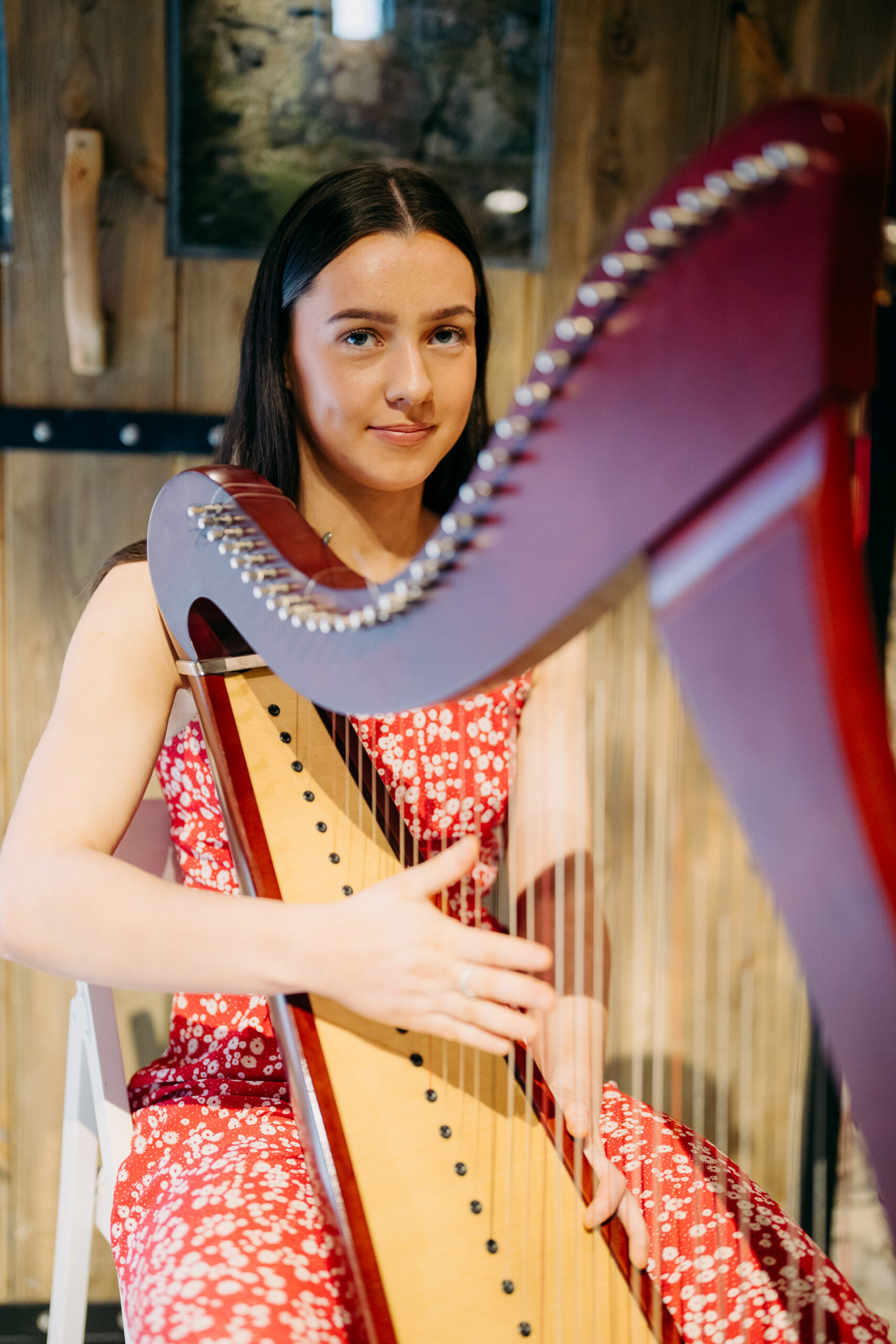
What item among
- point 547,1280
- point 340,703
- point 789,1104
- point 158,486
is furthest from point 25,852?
point 789,1104

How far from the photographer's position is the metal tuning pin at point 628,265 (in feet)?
1.29

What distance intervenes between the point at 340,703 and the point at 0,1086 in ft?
4.49

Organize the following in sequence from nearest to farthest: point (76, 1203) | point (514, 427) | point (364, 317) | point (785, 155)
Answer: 1. point (785, 155)
2. point (514, 427)
3. point (364, 317)
4. point (76, 1203)

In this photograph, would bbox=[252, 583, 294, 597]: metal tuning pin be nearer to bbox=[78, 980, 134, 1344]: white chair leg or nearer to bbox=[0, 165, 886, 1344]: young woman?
bbox=[0, 165, 886, 1344]: young woman

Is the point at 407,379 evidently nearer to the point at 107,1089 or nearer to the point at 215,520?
the point at 215,520

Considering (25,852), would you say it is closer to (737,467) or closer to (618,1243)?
(618,1243)

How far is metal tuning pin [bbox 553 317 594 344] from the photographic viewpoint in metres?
0.42

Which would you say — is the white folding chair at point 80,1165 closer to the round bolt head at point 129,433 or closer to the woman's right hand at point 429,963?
the woman's right hand at point 429,963

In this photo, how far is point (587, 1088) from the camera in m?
1.01

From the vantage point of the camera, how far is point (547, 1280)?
0.75m

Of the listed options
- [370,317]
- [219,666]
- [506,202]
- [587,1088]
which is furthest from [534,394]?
[506,202]

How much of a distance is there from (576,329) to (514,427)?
52 millimetres

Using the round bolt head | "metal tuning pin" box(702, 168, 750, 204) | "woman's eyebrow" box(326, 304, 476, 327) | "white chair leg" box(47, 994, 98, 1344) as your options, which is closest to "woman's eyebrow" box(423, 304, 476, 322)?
"woman's eyebrow" box(326, 304, 476, 327)

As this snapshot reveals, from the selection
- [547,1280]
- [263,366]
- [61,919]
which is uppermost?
[263,366]
